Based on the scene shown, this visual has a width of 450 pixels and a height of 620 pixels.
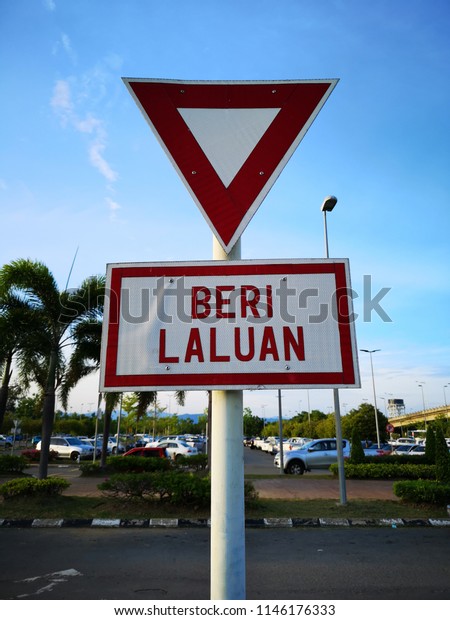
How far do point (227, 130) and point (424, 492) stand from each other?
1083 centimetres

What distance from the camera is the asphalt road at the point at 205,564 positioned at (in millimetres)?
4766

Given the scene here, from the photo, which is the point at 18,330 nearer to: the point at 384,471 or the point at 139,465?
the point at 139,465

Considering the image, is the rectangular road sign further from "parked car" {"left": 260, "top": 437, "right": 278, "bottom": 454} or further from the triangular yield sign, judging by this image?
"parked car" {"left": 260, "top": 437, "right": 278, "bottom": 454}

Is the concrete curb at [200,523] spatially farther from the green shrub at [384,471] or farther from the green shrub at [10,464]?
the green shrub at [10,464]

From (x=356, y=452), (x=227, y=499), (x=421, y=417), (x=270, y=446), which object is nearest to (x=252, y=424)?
(x=421, y=417)

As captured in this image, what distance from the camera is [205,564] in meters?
5.82

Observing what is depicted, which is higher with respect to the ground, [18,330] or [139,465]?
[18,330]

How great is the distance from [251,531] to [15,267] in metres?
8.54

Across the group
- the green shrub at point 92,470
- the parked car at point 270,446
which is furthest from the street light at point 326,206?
the parked car at point 270,446

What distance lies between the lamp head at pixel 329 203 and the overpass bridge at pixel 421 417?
→ 63196 millimetres

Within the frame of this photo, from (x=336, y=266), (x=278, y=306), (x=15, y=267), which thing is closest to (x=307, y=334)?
(x=278, y=306)

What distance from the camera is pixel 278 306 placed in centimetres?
152

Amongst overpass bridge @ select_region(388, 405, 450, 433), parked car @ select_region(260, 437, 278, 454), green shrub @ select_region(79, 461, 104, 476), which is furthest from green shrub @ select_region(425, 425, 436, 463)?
overpass bridge @ select_region(388, 405, 450, 433)

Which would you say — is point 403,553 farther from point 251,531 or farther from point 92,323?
point 92,323
